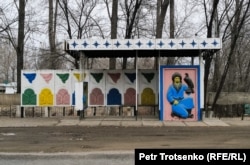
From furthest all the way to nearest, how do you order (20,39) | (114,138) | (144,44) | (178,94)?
(20,39), (178,94), (144,44), (114,138)

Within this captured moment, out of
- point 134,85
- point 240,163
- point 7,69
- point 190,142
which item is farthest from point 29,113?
point 7,69

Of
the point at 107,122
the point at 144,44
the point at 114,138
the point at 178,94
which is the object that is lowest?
the point at 114,138

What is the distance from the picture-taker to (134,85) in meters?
23.7

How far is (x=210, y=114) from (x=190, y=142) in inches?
404

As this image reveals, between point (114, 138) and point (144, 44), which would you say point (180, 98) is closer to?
point (144, 44)

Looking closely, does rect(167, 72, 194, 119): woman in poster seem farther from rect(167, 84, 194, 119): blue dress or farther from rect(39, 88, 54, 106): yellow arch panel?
rect(39, 88, 54, 106): yellow arch panel

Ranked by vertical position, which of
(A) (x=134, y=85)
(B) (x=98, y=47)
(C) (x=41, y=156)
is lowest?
(C) (x=41, y=156)

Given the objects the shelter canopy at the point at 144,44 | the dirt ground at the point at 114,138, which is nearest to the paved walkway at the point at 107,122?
the dirt ground at the point at 114,138

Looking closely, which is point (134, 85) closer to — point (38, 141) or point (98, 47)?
point (98, 47)

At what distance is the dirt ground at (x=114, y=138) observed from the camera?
13.7 m

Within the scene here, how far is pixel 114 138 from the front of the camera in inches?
619

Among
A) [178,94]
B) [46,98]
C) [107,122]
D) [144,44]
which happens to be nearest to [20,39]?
[46,98]

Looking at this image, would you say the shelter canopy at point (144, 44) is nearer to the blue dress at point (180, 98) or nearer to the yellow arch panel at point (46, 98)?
the blue dress at point (180, 98)

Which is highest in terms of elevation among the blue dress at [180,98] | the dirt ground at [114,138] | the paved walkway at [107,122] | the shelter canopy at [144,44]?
the shelter canopy at [144,44]
